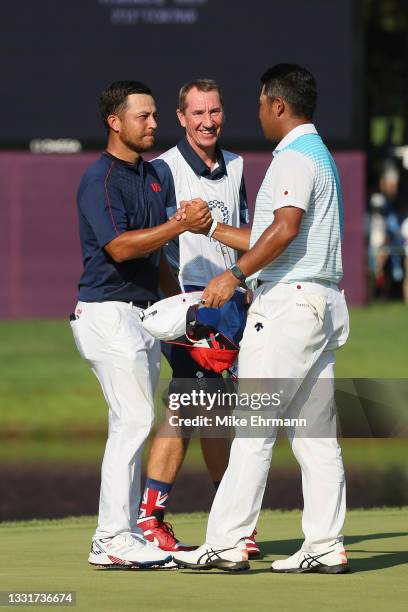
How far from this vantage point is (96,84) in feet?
59.4

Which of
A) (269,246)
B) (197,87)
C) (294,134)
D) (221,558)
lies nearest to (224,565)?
(221,558)

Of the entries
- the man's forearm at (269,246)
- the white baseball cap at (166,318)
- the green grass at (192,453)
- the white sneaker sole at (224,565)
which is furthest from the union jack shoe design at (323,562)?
the green grass at (192,453)

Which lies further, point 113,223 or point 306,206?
point 113,223

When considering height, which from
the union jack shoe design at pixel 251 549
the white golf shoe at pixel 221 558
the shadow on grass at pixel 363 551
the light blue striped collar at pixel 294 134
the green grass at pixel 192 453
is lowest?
the green grass at pixel 192 453

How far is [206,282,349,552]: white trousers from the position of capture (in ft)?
24.2

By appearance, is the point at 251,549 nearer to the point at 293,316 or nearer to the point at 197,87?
the point at 293,316

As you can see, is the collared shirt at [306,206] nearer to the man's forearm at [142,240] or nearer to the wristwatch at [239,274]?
the wristwatch at [239,274]

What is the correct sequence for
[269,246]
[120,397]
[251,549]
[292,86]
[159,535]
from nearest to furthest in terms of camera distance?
[269,246] → [292,86] → [120,397] → [251,549] → [159,535]

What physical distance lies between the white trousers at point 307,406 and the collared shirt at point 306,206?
7 centimetres

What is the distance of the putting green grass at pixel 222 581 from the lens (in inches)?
269

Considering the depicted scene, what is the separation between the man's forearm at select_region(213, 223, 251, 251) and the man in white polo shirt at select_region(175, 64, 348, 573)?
424 millimetres

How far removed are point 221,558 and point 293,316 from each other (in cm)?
102

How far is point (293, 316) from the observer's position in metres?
7.37

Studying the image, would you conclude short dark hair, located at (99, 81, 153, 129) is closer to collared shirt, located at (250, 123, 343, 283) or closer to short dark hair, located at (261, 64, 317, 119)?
short dark hair, located at (261, 64, 317, 119)
